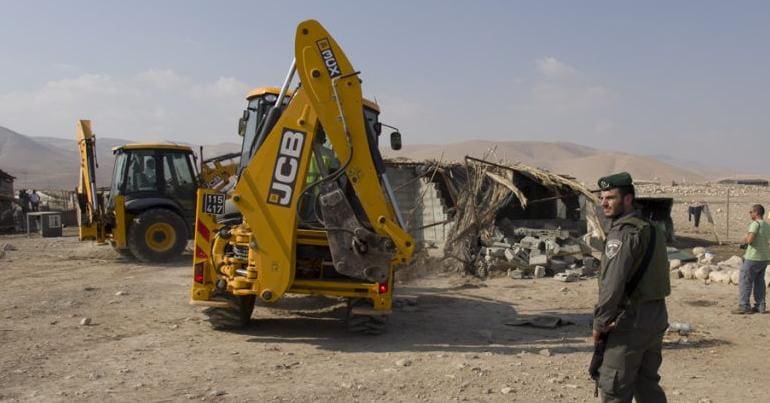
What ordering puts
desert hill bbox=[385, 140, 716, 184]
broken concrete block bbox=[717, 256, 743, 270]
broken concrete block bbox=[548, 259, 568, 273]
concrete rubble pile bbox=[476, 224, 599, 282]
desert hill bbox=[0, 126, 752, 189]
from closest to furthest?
1. broken concrete block bbox=[717, 256, 743, 270]
2. concrete rubble pile bbox=[476, 224, 599, 282]
3. broken concrete block bbox=[548, 259, 568, 273]
4. desert hill bbox=[0, 126, 752, 189]
5. desert hill bbox=[385, 140, 716, 184]

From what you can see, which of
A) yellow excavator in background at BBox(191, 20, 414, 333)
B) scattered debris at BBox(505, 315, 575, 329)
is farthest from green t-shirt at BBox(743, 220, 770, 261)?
yellow excavator in background at BBox(191, 20, 414, 333)

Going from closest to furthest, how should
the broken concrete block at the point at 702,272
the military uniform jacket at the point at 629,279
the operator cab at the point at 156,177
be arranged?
the military uniform jacket at the point at 629,279, the broken concrete block at the point at 702,272, the operator cab at the point at 156,177

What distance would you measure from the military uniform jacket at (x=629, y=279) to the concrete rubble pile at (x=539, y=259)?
28.3 feet

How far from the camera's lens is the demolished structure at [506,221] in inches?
516

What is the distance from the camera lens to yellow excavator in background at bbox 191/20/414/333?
269 inches

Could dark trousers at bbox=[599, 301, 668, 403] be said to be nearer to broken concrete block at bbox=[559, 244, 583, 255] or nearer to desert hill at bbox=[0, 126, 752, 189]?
broken concrete block at bbox=[559, 244, 583, 255]

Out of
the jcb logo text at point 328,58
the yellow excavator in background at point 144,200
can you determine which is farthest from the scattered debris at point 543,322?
the yellow excavator in background at point 144,200

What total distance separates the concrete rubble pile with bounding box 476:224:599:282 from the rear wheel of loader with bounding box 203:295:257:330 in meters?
6.53

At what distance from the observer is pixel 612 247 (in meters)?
3.85

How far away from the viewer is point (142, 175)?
559 inches

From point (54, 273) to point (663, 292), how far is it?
38.3 ft

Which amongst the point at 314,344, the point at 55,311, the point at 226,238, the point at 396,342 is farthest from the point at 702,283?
the point at 55,311

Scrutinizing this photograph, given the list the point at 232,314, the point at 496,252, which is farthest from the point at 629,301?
the point at 496,252

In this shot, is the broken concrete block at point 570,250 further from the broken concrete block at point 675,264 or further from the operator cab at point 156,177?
the operator cab at point 156,177
